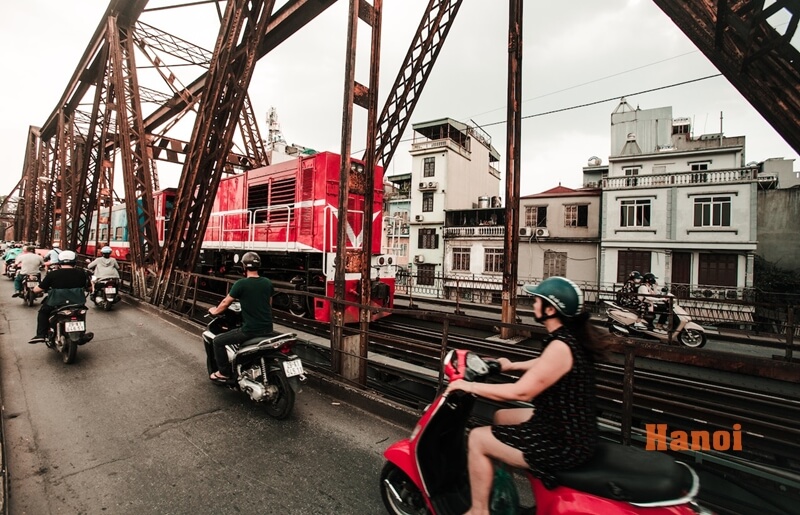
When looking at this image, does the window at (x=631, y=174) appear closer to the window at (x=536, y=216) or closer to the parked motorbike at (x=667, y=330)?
the window at (x=536, y=216)

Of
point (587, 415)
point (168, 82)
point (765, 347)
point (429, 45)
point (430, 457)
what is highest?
point (168, 82)

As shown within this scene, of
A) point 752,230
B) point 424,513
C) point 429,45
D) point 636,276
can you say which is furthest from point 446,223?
point 424,513

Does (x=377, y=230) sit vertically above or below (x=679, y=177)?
below

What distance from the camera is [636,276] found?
988cm

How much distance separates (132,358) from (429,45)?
7.06m

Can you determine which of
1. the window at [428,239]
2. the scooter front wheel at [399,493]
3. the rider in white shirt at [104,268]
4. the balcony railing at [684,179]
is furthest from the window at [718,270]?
the rider in white shirt at [104,268]

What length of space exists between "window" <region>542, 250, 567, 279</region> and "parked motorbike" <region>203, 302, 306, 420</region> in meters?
23.0

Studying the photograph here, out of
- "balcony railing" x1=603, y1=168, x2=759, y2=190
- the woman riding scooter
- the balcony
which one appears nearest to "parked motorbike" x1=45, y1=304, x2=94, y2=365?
the woman riding scooter

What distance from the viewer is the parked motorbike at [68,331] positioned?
17.6ft

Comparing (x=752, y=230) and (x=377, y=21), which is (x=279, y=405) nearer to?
(x=377, y=21)

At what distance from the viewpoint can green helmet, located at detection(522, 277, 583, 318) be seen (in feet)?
6.06

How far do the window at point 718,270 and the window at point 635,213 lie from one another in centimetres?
343

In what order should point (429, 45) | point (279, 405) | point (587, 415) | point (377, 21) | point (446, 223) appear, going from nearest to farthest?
point (587, 415) → point (279, 405) → point (377, 21) → point (429, 45) → point (446, 223)

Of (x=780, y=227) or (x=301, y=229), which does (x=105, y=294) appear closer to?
(x=301, y=229)
